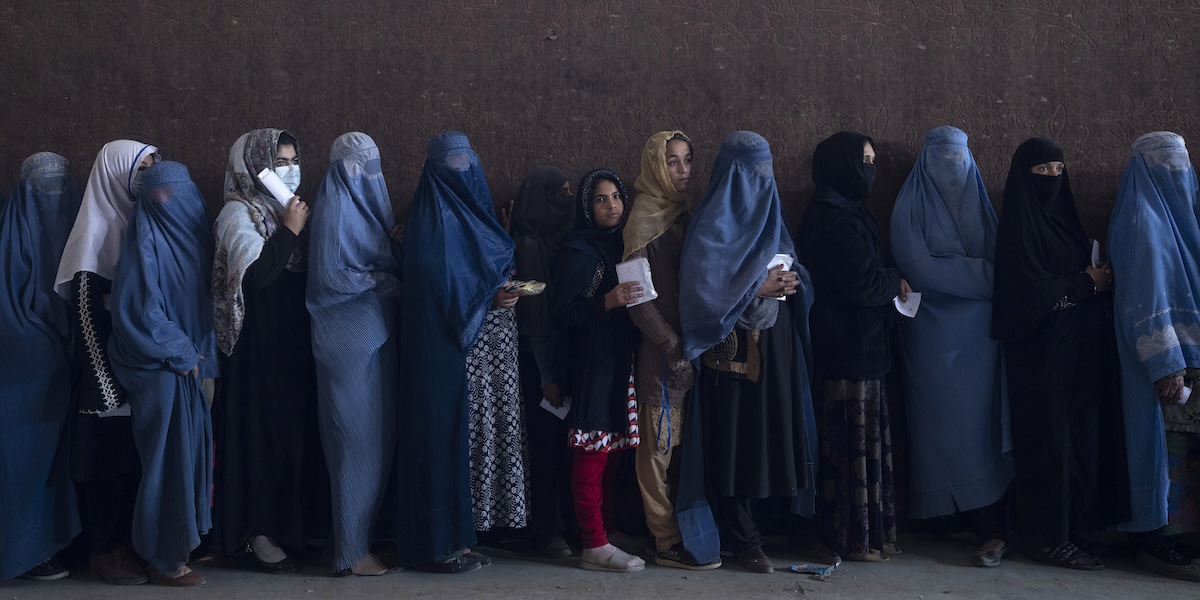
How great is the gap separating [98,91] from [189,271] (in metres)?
1.18

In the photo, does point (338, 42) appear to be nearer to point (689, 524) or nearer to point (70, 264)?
point (70, 264)

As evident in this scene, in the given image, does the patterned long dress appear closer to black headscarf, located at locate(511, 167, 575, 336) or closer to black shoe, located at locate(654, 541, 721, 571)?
black headscarf, located at locate(511, 167, 575, 336)

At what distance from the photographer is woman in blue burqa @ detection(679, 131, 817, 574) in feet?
11.2

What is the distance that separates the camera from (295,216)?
3494 millimetres

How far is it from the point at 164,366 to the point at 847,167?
2593 millimetres

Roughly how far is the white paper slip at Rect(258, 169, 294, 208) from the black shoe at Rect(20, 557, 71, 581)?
1.54 m

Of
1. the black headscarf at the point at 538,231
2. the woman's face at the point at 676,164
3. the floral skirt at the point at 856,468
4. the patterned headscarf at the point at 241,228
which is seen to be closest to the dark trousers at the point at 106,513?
the patterned headscarf at the point at 241,228

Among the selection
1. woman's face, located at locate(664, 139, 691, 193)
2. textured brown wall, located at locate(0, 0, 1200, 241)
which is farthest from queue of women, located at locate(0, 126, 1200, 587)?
textured brown wall, located at locate(0, 0, 1200, 241)

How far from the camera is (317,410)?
3604mm

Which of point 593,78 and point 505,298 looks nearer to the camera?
point 505,298

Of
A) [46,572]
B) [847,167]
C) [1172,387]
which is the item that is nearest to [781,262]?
[847,167]

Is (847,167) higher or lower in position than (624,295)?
higher

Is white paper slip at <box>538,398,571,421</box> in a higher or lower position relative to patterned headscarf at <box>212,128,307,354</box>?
lower

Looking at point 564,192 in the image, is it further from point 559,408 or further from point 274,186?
point 274,186
